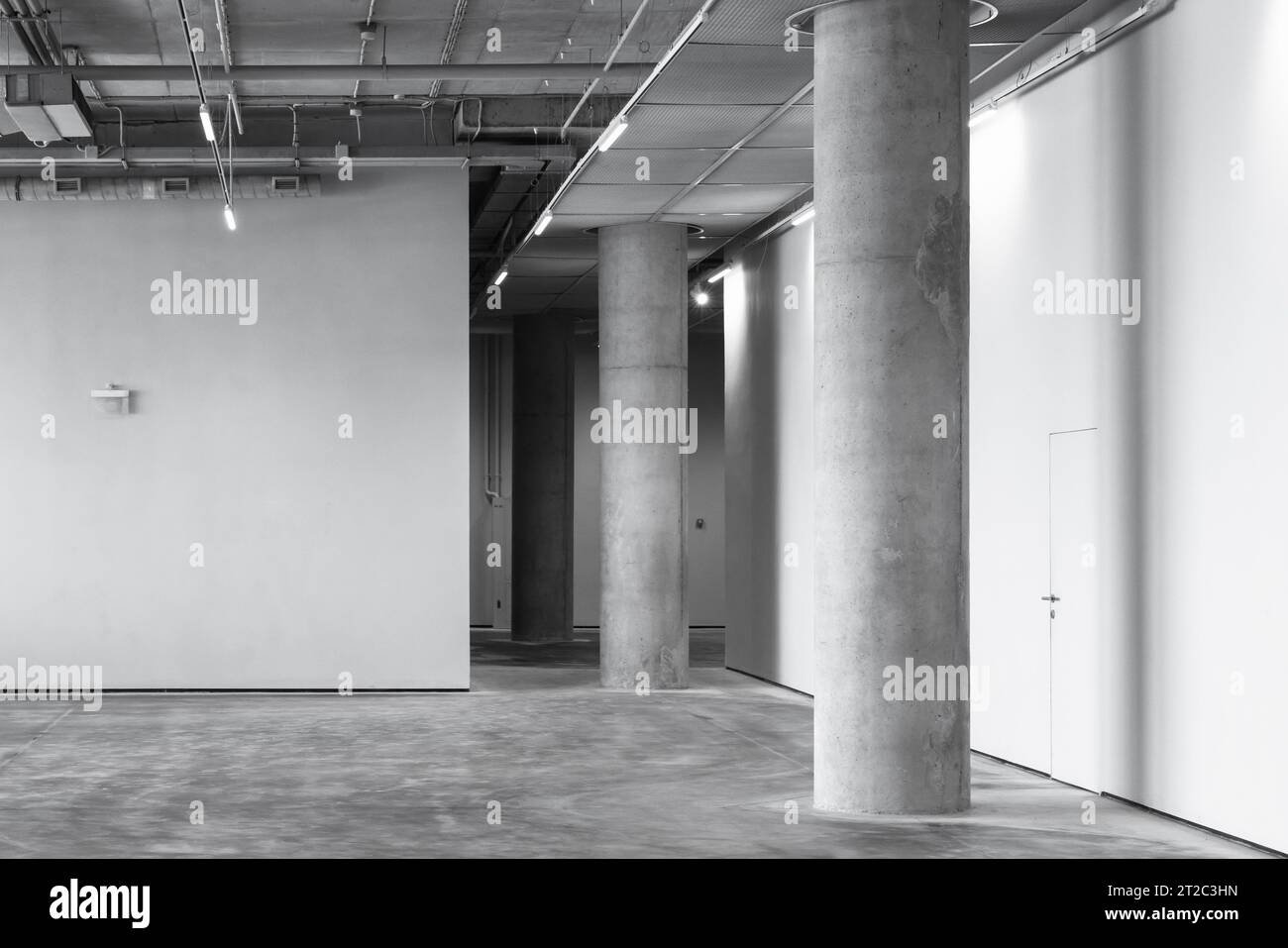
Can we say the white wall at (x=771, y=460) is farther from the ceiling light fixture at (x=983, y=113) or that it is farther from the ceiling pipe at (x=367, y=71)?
the ceiling light fixture at (x=983, y=113)

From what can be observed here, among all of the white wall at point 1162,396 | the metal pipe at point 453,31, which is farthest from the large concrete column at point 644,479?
the white wall at point 1162,396

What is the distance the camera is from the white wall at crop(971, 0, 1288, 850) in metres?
7.70

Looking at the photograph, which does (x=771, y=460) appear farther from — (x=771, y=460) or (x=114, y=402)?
(x=114, y=402)

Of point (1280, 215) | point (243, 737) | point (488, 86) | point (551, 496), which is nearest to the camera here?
point (1280, 215)

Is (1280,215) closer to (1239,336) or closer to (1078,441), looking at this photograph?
(1239,336)

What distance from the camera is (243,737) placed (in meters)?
11.9

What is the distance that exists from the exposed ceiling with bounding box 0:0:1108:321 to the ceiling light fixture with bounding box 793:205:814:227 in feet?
0.47

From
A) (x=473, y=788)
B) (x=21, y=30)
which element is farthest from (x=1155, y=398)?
(x=21, y=30)

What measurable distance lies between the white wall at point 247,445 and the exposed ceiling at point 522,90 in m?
0.86

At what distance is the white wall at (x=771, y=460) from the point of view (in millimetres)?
15391

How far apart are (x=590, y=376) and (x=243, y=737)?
564 inches

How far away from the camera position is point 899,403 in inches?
333

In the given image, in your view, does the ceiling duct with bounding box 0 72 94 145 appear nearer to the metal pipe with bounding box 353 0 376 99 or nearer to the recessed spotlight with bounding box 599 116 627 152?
the metal pipe with bounding box 353 0 376 99
